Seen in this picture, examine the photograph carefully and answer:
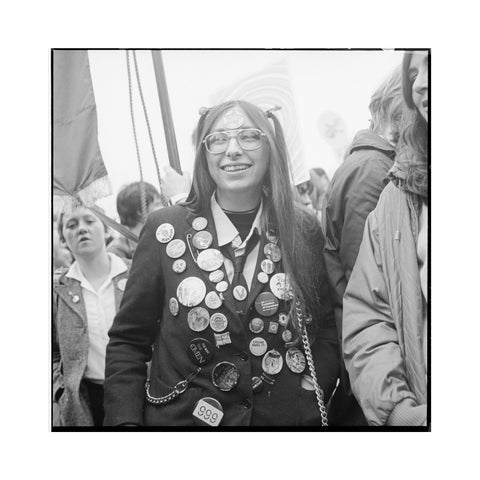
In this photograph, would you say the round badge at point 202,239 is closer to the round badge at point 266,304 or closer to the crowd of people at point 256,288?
→ the crowd of people at point 256,288

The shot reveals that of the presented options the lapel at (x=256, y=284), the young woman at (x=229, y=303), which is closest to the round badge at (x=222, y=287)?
the young woman at (x=229, y=303)

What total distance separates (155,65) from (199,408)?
Answer: 1490mm

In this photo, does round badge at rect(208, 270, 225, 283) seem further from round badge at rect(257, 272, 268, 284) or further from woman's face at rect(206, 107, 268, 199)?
woman's face at rect(206, 107, 268, 199)

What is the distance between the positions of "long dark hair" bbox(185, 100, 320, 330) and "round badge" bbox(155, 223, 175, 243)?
7.3 inches

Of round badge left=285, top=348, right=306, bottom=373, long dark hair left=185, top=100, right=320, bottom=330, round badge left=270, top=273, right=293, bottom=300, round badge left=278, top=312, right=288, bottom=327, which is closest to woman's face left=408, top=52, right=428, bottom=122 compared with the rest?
long dark hair left=185, top=100, right=320, bottom=330

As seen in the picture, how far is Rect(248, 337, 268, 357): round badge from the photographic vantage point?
9.37ft

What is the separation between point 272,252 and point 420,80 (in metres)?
0.99

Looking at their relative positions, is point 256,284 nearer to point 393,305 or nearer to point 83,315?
point 393,305

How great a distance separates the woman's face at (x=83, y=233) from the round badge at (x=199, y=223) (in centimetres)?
40

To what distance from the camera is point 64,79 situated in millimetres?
2977

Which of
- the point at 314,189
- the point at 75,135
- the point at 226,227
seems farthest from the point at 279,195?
the point at 75,135

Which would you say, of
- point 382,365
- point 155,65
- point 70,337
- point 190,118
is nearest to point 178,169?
point 190,118

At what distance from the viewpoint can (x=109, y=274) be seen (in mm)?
2963

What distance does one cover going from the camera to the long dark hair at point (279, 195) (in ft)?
9.59
